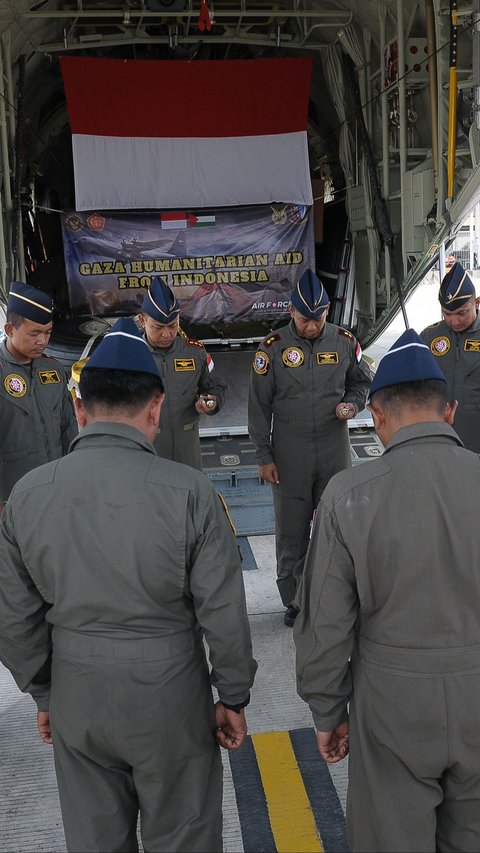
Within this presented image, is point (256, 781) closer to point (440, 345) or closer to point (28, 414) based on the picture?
point (28, 414)

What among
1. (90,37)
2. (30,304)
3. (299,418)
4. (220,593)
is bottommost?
(299,418)

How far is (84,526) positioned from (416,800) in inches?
37.5

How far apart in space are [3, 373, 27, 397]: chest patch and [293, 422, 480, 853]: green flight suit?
87.6 inches

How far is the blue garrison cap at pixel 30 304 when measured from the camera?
354 cm

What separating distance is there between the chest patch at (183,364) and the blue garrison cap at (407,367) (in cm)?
243

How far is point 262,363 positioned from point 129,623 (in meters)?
2.47

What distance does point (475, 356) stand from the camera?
13.8 ft

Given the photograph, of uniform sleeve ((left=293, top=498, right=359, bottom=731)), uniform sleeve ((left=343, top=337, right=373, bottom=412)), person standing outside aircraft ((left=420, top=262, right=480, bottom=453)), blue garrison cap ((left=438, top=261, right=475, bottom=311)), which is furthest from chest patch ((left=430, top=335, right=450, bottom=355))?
uniform sleeve ((left=293, top=498, right=359, bottom=731))

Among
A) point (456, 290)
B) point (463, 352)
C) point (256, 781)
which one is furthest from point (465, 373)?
point (256, 781)

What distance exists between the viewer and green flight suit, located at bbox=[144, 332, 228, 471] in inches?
167

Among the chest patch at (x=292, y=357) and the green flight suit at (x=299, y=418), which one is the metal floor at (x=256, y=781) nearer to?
the green flight suit at (x=299, y=418)

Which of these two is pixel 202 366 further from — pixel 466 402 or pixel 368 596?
pixel 368 596

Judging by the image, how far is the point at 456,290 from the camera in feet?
13.6

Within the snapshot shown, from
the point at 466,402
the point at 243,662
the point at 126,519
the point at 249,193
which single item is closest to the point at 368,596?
the point at 243,662
